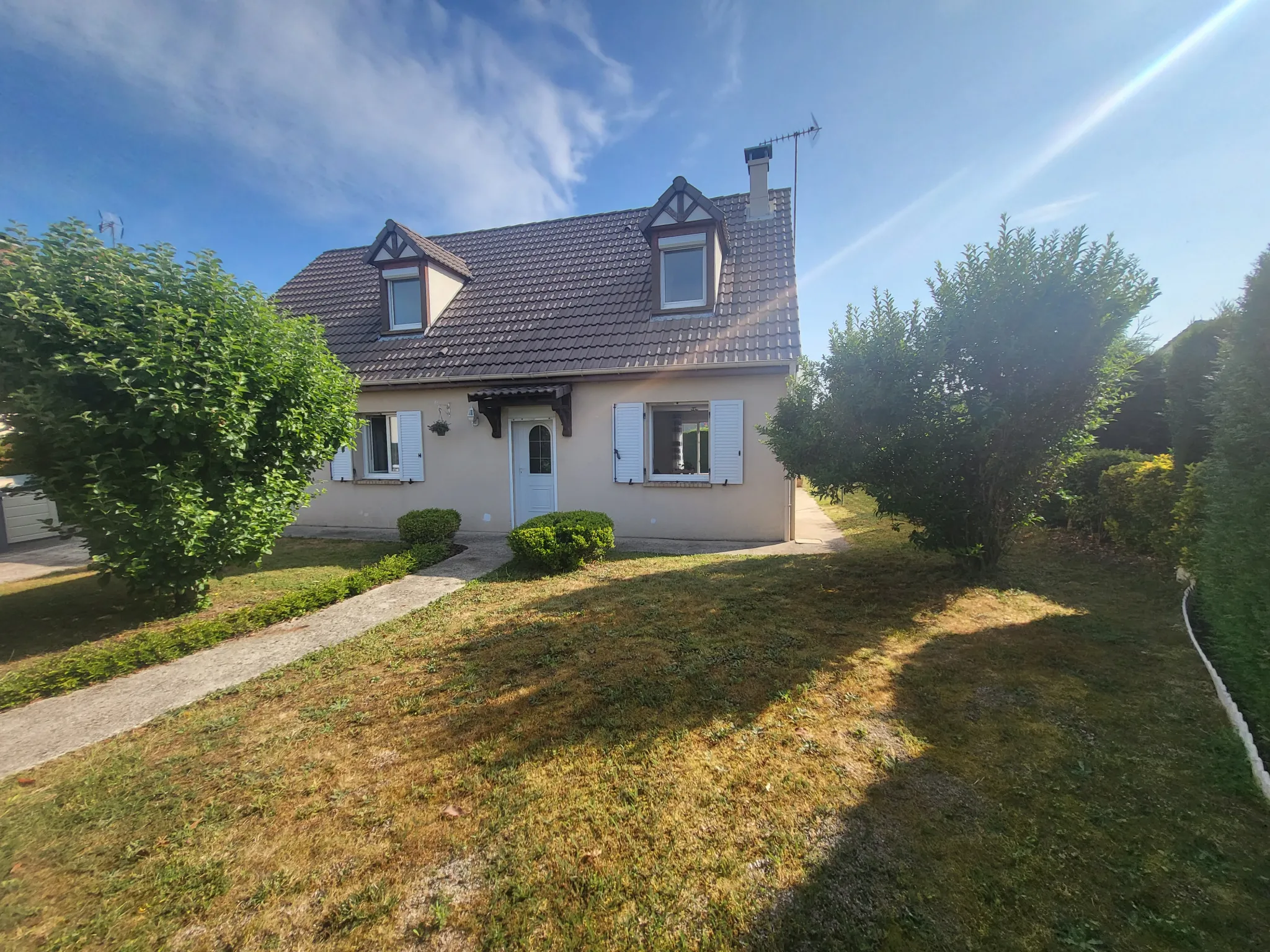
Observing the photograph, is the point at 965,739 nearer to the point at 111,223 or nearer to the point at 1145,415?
the point at 1145,415

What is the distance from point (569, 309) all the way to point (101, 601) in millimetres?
8482

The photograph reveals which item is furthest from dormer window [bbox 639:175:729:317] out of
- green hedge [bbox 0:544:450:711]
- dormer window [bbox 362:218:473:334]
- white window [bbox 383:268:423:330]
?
green hedge [bbox 0:544:450:711]

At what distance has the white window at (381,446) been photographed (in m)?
10.5

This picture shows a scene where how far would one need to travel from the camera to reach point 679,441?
30.5 ft

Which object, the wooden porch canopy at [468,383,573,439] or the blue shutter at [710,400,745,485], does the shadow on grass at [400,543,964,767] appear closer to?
the blue shutter at [710,400,745,485]

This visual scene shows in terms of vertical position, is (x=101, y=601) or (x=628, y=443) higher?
(x=628, y=443)

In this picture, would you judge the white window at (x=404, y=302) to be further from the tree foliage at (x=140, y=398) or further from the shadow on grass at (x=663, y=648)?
the shadow on grass at (x=663, y=648)

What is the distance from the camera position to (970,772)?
8.45ft

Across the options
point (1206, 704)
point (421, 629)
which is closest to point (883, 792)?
point (1206, 704)

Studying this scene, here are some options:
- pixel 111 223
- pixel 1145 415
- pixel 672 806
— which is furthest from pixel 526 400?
pixel 1145 415

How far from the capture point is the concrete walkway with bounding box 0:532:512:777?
10.3 feet

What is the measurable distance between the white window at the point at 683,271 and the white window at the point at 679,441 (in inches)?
88.4

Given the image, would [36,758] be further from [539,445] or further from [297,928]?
[539,445]

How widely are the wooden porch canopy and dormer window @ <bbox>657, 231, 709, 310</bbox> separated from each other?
111 inches
